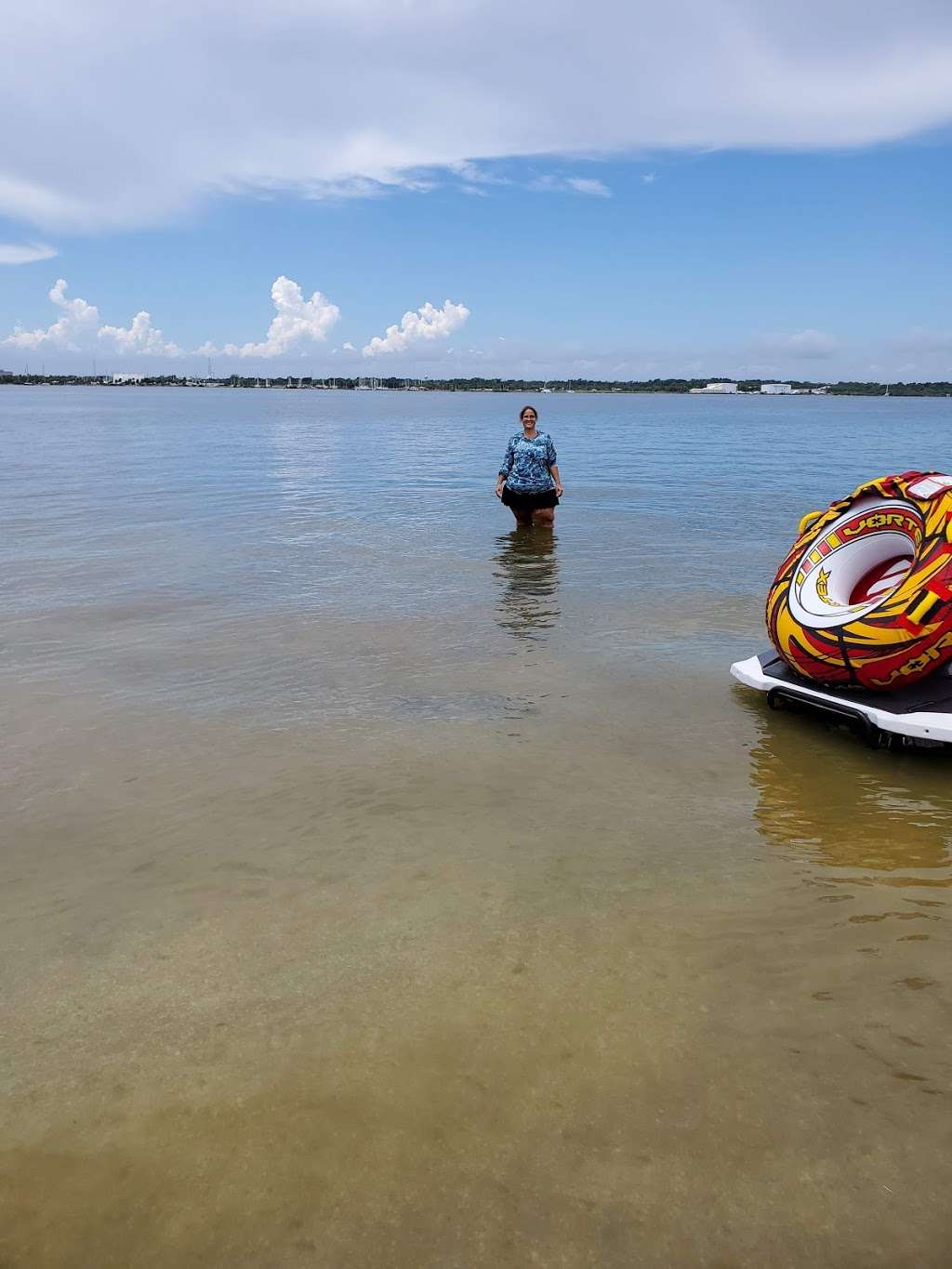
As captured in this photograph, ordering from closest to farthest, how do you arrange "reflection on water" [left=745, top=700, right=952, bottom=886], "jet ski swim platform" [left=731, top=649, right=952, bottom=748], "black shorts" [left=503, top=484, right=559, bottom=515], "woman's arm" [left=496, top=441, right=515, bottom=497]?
1. "reflection on water" [left=745, top=700, right=952, bottom=886]
2. "jet ski swim platform" [left=731, top=649, right=952, bottom=748]
3. "woman's arm" [left=496, top=441, right=515, bottom=497]
4. "black shorts" [left=503, top=484, right=559, bottom=515]

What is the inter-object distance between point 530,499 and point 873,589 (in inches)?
368

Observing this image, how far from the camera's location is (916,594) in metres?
5.91

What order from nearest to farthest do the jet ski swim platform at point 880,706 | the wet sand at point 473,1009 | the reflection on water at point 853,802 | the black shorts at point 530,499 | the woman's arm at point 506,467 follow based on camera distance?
1. the wet sand at point 473,1009
2. the reflection on water at point 853,802
3. the jet ski swim platform at point 880,706
4. the woman's arm at point 506,467
5. the black shorts at point 530,499

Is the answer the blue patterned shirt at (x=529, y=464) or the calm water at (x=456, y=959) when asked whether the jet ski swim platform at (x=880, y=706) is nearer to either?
the calm water at (x=456, y=959)

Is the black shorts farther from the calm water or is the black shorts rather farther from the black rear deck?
the black rear deck

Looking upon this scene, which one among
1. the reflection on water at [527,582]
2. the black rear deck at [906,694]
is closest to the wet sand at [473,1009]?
the black rear deck at [906,694]

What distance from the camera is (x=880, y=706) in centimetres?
596

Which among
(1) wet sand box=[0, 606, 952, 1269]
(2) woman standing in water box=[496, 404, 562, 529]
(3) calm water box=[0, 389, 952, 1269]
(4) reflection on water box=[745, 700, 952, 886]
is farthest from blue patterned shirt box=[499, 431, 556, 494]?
(1) wet sand box=[0, 606, 952, 1269]

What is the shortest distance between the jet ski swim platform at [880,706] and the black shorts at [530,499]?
9.16 meters

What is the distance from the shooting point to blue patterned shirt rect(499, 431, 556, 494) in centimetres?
1498

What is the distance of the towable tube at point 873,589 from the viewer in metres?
5.88

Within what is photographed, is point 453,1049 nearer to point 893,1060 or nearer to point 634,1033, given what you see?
point 634,1033

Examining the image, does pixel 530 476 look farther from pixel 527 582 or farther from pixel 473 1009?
pixel 473 1009

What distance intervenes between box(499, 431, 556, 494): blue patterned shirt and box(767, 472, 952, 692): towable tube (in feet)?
26.8
